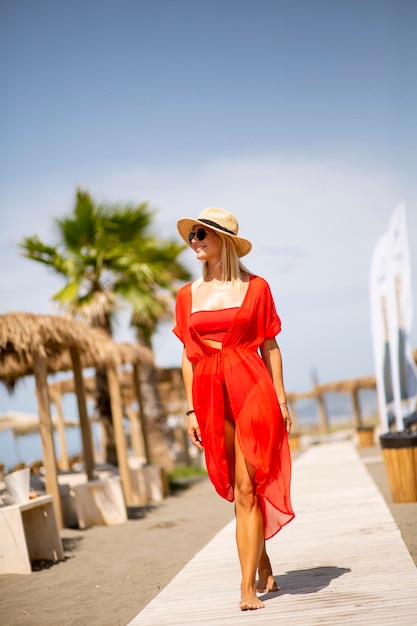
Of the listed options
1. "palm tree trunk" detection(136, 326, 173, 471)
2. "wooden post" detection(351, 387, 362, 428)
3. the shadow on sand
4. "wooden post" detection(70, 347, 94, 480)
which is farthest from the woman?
"wooden post" detection(351, 387, 362, 428)

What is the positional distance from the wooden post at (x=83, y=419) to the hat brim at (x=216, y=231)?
7.44m

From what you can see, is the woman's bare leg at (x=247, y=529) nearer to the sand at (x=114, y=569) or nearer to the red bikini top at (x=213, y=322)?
the red bikini top at (x=213, y=322)

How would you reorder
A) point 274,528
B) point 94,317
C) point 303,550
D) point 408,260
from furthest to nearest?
point 94,317 < point 408,260 < point 303,550 < point 274,528

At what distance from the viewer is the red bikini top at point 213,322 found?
387cm

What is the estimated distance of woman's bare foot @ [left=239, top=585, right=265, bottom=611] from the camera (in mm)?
3650

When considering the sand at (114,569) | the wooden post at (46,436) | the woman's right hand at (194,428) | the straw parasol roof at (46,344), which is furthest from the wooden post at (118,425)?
the woman's right hand at (194,428)

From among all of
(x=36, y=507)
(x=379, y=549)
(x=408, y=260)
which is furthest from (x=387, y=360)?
(x=379, y=549)

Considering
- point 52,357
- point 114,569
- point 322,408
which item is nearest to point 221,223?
point 114,569

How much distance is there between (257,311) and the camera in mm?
3900

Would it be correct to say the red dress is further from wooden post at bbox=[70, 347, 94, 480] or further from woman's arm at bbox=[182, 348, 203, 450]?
wooden post at bbox=[70, 347, 94, 480]

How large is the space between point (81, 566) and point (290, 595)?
10.4 ft

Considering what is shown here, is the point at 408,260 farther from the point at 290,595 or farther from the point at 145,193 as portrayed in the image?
the point at 290,595

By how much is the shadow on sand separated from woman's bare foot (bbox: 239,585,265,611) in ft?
0.70

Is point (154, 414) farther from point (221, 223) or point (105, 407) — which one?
point (221, 223)
